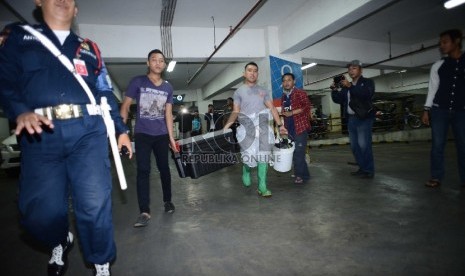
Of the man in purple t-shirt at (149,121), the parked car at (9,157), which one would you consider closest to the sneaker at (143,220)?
the man in purple t-shirt at (149,121)

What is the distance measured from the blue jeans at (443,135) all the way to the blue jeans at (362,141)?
0.84 metres

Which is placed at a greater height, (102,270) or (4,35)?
(4,35)

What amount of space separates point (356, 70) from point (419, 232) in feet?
8.94

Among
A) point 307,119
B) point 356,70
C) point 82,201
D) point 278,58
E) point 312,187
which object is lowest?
point 312,187

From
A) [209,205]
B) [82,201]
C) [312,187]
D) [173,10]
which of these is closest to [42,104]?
[82,201]

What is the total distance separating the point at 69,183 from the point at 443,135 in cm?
391

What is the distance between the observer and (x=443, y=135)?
3227 mm

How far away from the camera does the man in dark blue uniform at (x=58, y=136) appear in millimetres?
1403

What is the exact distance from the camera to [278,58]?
872cm

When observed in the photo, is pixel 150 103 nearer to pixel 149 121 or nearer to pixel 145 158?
pixel 149 121

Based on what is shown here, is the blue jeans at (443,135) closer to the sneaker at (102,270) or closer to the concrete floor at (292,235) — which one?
the concrete floor at (292,235)

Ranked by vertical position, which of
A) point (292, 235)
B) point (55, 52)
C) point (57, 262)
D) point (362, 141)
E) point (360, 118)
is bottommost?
point (292, 235)

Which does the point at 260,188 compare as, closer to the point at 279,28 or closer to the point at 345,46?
the point at 279,28

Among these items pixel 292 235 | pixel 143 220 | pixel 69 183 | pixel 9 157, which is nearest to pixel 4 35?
pixel 69 183
